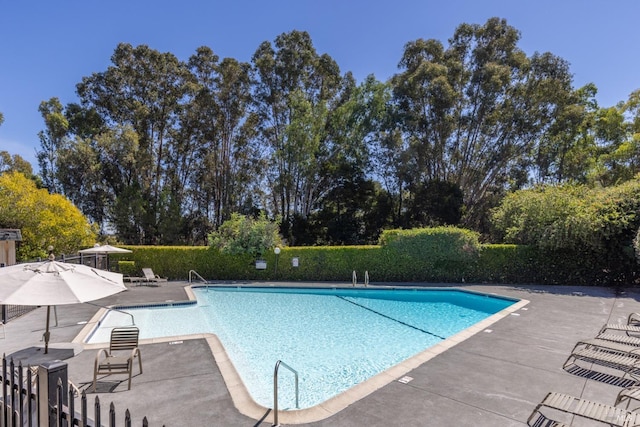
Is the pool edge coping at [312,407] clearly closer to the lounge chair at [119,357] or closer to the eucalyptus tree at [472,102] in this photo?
the lounge chair at [119,357]

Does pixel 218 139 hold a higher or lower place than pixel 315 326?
higher

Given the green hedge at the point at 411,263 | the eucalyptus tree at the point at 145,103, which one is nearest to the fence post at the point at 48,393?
the green hedge at the point at 411,263

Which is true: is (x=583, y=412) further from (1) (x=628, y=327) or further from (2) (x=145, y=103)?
(2) (x=145, y=103)

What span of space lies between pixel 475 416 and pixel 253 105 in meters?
25.3

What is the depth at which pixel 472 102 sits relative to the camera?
942 inches

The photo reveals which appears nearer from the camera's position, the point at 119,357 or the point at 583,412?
the point at 583,412

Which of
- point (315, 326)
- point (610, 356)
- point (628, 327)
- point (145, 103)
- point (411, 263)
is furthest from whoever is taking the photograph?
point (145, 103)

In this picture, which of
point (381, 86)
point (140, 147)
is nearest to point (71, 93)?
point (140, 147)

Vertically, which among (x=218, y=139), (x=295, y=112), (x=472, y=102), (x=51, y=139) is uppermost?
(x=472, y=102)

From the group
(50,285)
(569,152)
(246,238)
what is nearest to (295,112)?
(246,238)

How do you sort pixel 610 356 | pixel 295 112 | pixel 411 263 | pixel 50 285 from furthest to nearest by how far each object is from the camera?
1. pixel 295 112
2. pixel 411 263
3. pixel 610 356
4. pixel 50 285

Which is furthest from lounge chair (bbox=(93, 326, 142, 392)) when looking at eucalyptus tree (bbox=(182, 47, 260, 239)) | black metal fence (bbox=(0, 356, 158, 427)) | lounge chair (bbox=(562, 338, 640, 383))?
eucalyptus tree (bbox=(182, 47, 260, 239))

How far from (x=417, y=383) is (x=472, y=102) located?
22.8 m

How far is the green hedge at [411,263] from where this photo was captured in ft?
51.1
